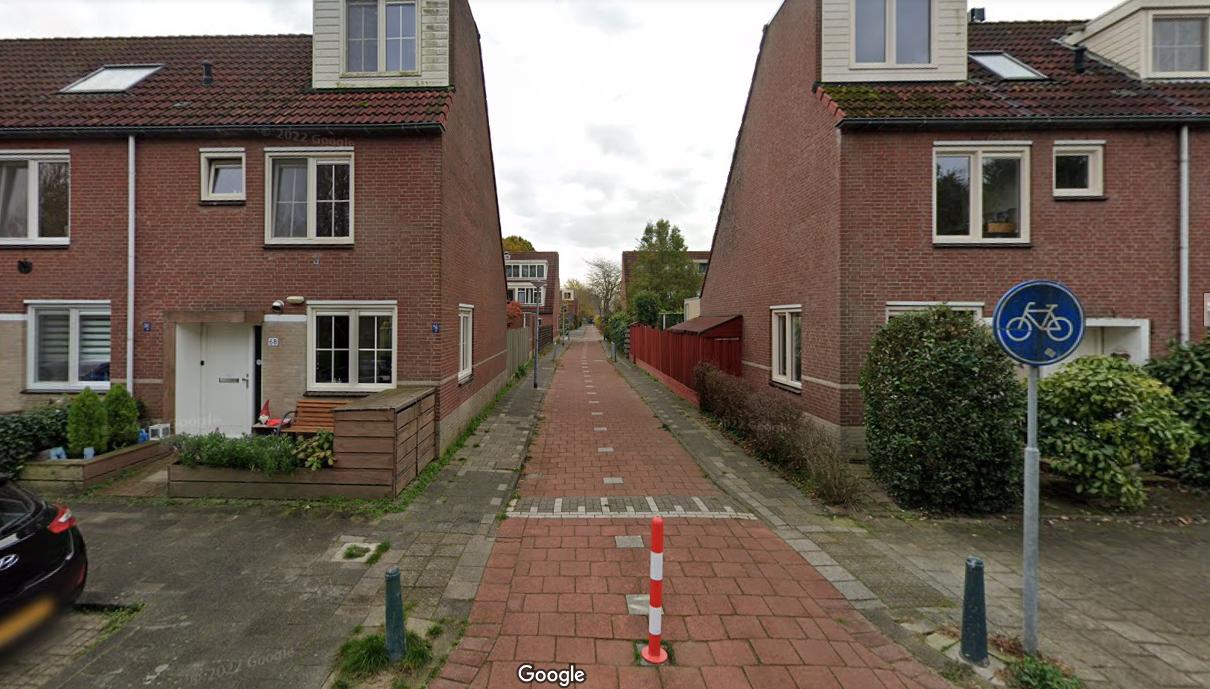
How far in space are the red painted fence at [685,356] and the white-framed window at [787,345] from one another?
2561 mm

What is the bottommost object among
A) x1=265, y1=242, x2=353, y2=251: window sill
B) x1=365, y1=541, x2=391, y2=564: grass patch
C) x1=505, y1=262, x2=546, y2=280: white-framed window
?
x1=365, y1=541, x2=391, y2=564: grass patch

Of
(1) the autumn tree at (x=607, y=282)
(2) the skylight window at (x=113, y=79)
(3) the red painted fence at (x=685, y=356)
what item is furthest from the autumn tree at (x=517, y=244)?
(2) the skylight window at (x=113, y=79)

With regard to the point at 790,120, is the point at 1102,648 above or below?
below

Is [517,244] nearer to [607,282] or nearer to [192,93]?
[607,282]

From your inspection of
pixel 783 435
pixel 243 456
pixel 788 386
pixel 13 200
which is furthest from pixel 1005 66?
pixel 13 200

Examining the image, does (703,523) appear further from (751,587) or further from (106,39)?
(106,39)

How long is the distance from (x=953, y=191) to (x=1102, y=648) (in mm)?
7743

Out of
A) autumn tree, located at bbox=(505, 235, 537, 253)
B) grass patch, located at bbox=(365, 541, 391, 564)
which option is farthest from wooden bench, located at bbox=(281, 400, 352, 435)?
autumn tree, located at bbox=(505, 235, 537, 253)

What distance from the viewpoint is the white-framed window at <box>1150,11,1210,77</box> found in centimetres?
1000

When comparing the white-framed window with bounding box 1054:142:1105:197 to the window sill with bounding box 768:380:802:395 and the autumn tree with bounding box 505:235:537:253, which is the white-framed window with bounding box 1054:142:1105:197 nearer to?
the window sill with bounding box 768:380:802:395

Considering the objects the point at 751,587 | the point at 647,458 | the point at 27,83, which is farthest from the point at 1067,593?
the point at 27,83

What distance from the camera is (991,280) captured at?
8844 mm

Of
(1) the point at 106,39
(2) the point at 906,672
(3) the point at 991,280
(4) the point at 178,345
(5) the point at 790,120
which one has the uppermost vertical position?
(1) the point at 106,39

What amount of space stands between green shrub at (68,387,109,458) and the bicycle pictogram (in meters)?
11.3
